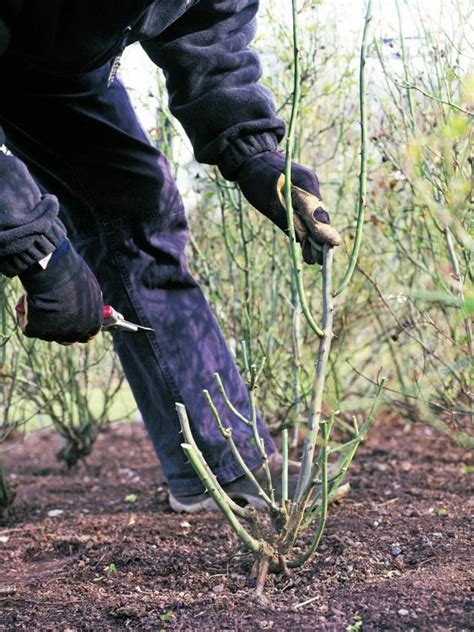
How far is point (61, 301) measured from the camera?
2.14 m

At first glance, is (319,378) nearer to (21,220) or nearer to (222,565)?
(222,565)

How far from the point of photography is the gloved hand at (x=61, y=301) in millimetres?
2127

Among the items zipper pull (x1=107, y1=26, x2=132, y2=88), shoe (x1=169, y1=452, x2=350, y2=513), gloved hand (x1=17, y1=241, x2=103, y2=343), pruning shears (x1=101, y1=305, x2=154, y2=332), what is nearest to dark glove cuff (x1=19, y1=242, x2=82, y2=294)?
gloved hand (x1=17, y1=241, x2=103, y2=343)

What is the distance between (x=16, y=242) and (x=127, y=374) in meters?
0.97

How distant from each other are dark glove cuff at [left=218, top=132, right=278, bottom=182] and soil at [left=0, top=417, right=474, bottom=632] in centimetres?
102

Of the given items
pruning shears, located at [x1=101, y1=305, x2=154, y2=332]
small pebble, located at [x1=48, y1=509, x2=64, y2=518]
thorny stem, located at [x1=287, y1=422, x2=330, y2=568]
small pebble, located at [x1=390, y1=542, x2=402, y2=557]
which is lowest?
small pebble, located at [x1=48, y1=509, x2=64, y2=518]

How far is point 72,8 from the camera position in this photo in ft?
6.88

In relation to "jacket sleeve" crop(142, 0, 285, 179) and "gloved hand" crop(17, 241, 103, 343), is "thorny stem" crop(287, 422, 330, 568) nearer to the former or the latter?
"gloved hand" crop(17, 241, 103, 343)

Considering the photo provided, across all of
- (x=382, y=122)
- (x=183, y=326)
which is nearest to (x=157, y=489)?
(x=183, y=326)

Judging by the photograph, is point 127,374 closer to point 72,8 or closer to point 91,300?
point 91,300

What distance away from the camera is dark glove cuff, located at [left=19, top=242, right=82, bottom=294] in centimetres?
211

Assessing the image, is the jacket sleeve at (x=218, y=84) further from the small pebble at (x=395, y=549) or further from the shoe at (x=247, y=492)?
the small pebble at (x=395, y=549)

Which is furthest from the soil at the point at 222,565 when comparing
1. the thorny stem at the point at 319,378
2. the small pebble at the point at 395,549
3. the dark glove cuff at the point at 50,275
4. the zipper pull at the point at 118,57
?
the zipper pull at the point at 118,57

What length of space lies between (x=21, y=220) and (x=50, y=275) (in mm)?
167
